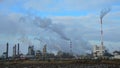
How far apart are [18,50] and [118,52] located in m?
79.5

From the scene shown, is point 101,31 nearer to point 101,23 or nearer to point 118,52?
point 101,23

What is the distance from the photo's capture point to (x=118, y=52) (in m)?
199

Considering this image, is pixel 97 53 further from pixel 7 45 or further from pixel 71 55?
pixel 7 45

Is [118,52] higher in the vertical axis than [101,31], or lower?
lower

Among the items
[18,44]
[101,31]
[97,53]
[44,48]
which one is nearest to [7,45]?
[18,44]

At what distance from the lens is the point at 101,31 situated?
13262cm

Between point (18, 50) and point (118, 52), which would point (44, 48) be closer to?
point (18, 50)

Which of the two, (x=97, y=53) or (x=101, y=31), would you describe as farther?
(x=97, y=53)

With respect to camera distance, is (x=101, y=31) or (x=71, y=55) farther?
(x=71, y=55)

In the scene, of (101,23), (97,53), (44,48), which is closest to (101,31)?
(101,23)

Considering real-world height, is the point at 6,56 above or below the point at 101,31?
below

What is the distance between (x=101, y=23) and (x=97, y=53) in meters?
64.4

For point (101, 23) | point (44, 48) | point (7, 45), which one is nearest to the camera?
point (101, 23)

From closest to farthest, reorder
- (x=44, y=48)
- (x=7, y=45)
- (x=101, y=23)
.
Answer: (x=101, y=23)
(x=7, y=45)
(x=44, y=48)
